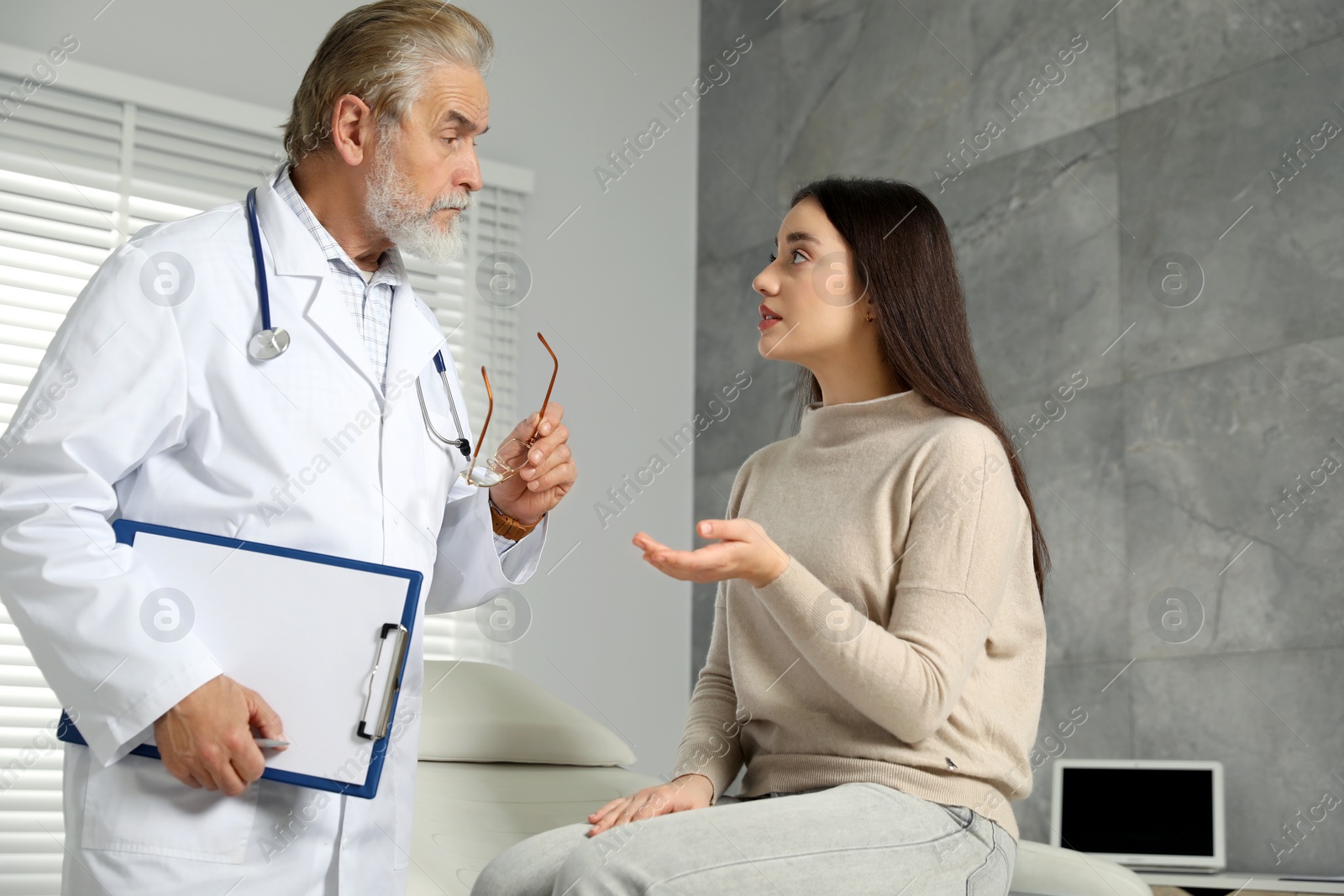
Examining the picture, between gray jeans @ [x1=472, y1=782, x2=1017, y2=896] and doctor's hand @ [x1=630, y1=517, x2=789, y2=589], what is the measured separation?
0.25 metres

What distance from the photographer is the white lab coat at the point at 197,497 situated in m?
1.25

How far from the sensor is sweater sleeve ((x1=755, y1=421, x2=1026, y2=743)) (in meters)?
1.40

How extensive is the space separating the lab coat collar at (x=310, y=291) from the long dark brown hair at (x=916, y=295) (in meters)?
0.63

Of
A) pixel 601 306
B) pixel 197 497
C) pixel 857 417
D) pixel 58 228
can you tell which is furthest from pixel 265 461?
pixel 601 306

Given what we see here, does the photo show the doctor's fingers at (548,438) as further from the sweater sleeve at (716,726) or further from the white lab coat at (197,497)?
the sweater sleeve at (716,726)

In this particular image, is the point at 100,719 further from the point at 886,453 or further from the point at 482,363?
the point at 482,363

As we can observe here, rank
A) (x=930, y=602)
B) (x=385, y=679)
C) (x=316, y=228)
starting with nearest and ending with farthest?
(x=385, y=679)
(x=930, y=602)
(x=316, y=228)

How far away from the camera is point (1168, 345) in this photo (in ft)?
8.95

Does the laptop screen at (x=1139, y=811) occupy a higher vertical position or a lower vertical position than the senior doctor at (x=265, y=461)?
lower

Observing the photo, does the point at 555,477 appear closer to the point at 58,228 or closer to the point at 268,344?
the point at 268,344

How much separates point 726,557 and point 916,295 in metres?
0.59

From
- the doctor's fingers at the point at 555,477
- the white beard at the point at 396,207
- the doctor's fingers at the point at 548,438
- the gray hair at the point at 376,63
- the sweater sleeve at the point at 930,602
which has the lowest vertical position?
the sweater sleeve at the point at 930,602

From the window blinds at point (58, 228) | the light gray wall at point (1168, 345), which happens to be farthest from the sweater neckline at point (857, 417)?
the window blinds at point (58, 228)

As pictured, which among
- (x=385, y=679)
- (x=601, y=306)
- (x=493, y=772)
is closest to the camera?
(x=385, y=679)
